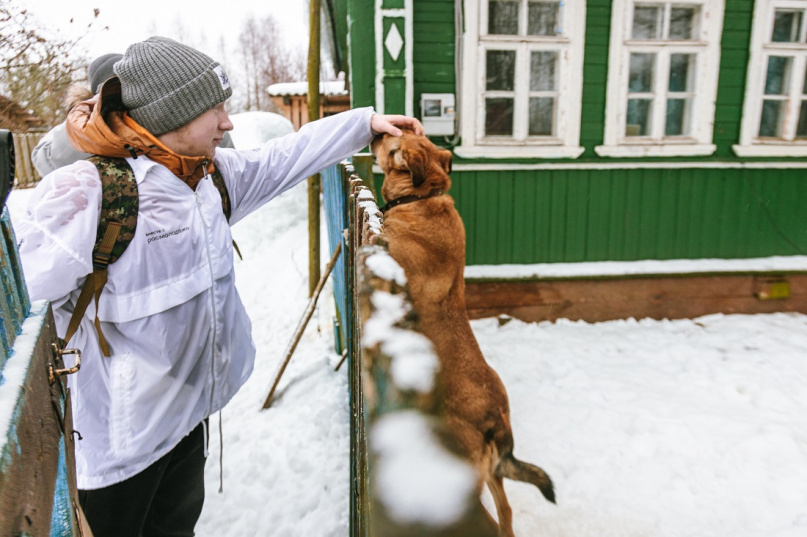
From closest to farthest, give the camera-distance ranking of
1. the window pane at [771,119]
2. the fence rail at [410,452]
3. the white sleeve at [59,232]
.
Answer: the fence rail at [410,452] → the white sleeve at [59,232] → the window pane at [771,119]

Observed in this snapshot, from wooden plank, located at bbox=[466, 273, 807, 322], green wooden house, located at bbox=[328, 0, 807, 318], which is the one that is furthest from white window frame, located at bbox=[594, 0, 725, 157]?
wooden plank, located at bbox=[466, 273, 807, 322]

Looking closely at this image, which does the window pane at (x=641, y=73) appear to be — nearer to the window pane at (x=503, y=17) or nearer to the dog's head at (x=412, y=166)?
the window pane at (x=503, y=17)

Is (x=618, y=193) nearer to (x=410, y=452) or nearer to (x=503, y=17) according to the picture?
(x=503, y=17)

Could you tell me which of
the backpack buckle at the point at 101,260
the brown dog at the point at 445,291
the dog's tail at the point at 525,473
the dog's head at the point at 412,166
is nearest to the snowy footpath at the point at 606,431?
the dog's tail at the point at 525,473

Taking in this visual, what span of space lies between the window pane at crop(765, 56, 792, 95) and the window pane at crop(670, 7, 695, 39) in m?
1.05

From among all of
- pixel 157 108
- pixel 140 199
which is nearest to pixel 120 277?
pixel 140 199

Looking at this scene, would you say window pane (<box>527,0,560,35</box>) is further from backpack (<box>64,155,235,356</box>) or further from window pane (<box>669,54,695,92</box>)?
backpack (<box>64,155,235,356</box>)

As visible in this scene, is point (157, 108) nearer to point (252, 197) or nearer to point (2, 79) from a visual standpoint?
point (252, 197)

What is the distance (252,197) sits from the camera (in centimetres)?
223

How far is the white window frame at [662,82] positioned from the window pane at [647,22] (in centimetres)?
8

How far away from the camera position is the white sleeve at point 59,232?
1.44 metres

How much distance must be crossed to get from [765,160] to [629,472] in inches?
169

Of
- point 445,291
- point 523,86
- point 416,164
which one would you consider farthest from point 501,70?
point 445,291

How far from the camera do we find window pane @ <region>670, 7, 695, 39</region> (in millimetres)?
5410
